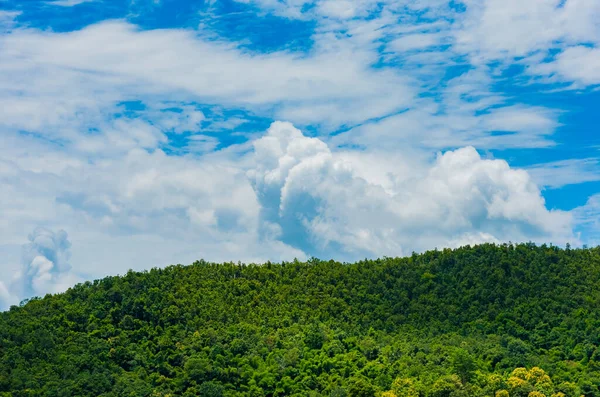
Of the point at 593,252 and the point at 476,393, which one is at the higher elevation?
the point at 593,252

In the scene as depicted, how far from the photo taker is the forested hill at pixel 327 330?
9031 centimetres

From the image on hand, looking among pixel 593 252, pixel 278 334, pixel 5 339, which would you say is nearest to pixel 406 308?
pixel 278 334

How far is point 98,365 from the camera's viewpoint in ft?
307

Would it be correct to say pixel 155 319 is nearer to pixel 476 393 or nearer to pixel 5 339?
pixel 5 339

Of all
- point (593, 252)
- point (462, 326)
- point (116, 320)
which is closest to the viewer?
point (116, 320)

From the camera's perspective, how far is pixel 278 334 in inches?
4210

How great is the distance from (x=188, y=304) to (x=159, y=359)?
1494 centimetres

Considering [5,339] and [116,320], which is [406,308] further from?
[5,339]

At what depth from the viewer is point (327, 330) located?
359 feet

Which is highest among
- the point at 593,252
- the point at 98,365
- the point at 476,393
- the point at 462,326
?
the point at 593,252

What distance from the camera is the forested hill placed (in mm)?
90312

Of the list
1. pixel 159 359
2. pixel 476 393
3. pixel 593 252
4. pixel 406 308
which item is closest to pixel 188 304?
pixel 159 359

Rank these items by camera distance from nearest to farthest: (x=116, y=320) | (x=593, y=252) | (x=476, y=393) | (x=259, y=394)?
(x=476, y=393) < (x=259, y=394) < (x=116, y=320) < (x=593, y=252)

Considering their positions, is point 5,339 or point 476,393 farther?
point 5,339
